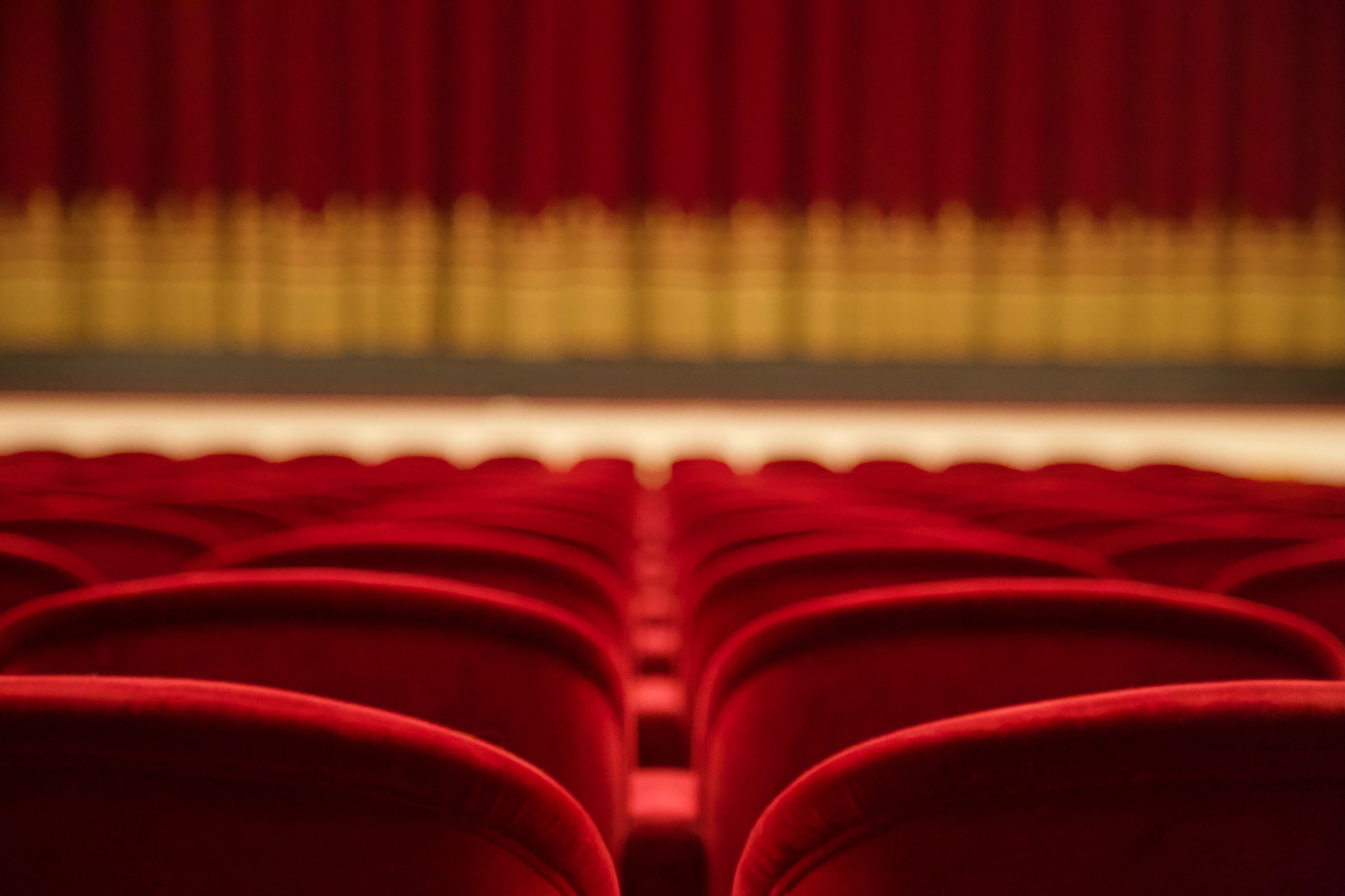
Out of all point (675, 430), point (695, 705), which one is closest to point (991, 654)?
point (695, 705)

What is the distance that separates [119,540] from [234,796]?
1187 mm

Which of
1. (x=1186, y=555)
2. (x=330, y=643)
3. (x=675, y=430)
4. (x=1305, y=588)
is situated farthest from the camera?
(x=675, y=430)

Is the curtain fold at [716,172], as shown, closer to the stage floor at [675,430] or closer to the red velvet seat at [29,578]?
the stage floor at [675,430]

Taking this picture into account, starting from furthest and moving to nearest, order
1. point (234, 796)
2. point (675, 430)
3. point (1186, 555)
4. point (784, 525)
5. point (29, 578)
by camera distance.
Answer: point (675, 430) → point (784, 525) → point (1186, 555) → point (29, 578) → point (234, 796)

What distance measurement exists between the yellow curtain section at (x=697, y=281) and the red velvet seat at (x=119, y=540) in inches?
238

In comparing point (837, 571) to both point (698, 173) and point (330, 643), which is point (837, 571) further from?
point (698, 173)

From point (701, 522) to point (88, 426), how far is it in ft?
19.7

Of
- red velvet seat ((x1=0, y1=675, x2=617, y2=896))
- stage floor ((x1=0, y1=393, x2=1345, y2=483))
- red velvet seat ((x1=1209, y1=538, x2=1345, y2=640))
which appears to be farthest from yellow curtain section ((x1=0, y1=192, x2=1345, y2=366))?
red velvet seat ((x1=0, y1=675, x2=617, y2=896))

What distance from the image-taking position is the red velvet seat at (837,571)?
117cm

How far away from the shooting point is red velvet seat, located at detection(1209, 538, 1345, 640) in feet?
4.01

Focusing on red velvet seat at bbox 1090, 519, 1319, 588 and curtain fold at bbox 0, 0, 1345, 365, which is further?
curtain fold at bbox 0, 0, 1345, 365

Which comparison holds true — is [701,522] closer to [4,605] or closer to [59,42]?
[4,605]

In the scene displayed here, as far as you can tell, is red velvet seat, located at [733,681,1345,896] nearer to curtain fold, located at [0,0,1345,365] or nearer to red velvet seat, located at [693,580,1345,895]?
red velvet seat, located at [693,580,1345,895]

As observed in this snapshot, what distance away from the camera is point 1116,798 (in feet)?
1.63
